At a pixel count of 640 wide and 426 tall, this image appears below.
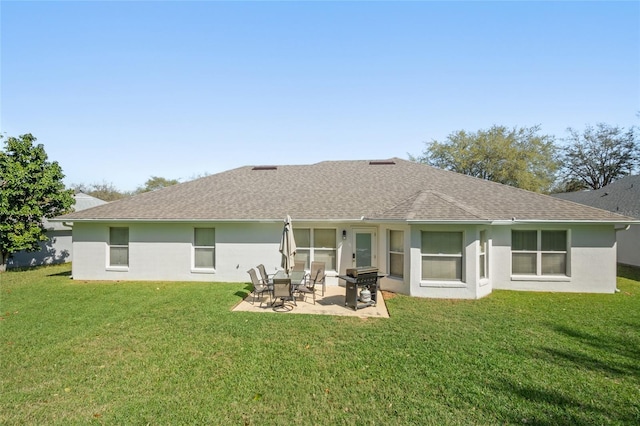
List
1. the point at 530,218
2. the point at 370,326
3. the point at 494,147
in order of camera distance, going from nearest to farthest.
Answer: the point at 370,326, the point at 530,218, the point at 494,147

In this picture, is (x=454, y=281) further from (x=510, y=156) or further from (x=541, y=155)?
(x=541, y=155)

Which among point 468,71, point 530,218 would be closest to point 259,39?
point 468,71

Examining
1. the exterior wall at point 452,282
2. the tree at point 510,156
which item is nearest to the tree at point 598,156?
the tree at point 510,156

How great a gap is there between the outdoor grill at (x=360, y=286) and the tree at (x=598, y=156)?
45714 millimetres

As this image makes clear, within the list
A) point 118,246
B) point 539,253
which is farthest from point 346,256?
point 118,246

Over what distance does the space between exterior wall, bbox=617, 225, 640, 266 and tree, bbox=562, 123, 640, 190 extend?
27.1 metres

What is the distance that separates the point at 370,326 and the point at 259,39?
12.2 meters

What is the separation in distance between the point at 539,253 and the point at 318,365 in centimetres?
1090

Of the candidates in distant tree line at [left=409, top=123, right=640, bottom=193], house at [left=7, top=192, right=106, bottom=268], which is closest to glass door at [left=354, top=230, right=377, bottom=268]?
house at [left=7, top=192, right=106, bottom=268]

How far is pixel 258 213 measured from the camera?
12.5 meters

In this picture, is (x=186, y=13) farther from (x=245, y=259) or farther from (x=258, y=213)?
(x=245, y=259)

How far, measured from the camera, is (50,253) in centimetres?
1803

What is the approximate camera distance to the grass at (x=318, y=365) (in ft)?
13.4

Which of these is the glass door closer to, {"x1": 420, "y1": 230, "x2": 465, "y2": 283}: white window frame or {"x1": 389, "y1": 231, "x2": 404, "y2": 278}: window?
{"x1": 389, "y1": 231, "x2": 404, "y2": 278}: window
